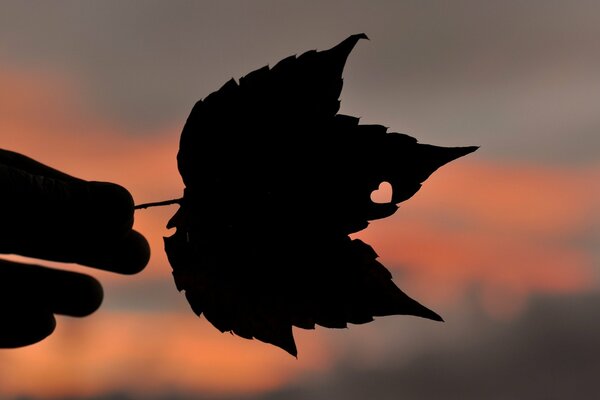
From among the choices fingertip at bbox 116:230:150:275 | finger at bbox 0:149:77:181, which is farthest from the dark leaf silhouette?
finger at bbox 0:149:77:181

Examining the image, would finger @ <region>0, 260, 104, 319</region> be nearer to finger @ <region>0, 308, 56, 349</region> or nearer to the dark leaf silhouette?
finger @ <region>0, 308, 56, 349</region>

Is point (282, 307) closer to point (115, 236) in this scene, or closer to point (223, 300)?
point (223, 300)

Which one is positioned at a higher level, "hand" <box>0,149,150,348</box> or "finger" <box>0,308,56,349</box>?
"hand" <box>0,149,150,348</box>

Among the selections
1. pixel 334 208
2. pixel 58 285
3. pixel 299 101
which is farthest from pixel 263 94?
pixel 58 285

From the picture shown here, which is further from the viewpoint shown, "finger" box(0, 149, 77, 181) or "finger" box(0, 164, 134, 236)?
"finger" box(0, 149, 77, 181)

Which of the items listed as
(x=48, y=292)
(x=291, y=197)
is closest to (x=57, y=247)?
(x=48, y=292)

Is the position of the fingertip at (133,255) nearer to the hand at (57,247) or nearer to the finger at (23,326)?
the hand at (57,247)

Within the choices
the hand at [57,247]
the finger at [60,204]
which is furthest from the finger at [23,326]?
the finger at [60,204]
